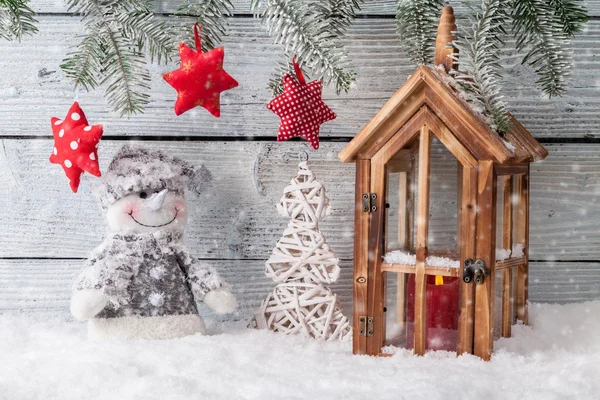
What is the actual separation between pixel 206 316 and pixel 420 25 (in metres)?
0.69

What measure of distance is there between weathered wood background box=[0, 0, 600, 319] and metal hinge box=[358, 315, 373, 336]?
10.1 inches

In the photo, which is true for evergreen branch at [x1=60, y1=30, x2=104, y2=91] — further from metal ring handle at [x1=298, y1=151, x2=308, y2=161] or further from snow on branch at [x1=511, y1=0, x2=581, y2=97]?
snow on branch at [x1=511, y1=0, x2=581, y2=97]

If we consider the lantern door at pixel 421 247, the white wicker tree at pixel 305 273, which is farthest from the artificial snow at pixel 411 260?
the white wicker tree at pixel 305 273

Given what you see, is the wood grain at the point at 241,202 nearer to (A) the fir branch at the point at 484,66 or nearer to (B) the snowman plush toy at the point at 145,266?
(B) the snowman plush toy at the point at 145,266

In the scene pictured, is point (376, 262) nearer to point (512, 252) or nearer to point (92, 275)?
point (512, 252)

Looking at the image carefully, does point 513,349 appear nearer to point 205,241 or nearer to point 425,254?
point 425,254

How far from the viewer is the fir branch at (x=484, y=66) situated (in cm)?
100

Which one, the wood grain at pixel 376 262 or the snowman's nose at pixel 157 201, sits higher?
the snowman's nose at pixel 157 201

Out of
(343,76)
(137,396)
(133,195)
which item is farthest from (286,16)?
(137,396)

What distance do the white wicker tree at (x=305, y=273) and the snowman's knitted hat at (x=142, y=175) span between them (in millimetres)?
183

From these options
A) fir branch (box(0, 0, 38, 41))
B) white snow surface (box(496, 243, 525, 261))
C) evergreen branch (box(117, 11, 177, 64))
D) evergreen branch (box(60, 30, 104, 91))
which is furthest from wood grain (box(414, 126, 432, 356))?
fir branch (box(0, 0, 38, 41))

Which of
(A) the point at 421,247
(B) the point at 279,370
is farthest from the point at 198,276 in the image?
(A) the point at 421,247

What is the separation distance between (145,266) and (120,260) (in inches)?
1.7

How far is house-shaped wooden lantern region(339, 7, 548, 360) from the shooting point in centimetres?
99
